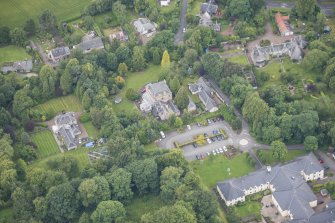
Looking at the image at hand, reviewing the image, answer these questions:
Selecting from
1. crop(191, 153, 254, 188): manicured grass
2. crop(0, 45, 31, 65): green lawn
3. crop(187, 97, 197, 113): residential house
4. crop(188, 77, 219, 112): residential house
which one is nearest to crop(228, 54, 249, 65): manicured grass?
crop(188, 77, 219, 112): residential house

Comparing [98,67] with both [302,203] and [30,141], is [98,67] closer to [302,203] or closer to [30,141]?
[30,141]

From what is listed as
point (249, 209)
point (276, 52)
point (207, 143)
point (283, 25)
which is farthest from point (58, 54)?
point (249, 209)

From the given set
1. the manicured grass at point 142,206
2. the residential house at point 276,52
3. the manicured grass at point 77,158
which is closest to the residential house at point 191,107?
the residential house at point 276,52

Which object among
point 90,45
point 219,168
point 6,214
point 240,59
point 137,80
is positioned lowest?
point 219,168

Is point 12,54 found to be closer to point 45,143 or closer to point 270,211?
point 45,143

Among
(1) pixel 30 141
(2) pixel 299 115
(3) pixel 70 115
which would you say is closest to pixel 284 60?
(2) pixel 299 115

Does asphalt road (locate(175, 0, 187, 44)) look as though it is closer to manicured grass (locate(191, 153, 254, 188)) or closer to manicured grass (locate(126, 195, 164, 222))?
manicured grass (locate(191, 153, 254, 188))
